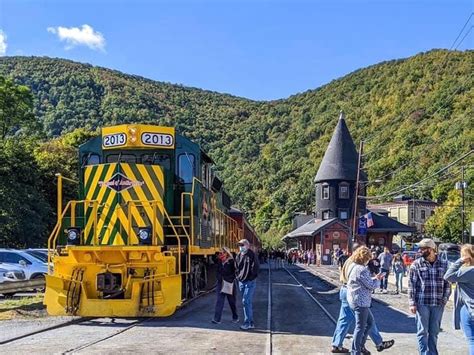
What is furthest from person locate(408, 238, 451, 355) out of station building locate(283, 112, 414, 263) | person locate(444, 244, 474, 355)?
station building locate(283, 112, 414, 263)

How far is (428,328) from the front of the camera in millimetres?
7879

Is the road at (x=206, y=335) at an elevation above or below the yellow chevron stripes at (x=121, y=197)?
below

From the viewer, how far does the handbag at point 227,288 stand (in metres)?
12.7

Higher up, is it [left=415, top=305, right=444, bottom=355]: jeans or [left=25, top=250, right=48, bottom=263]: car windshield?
[left=25, top=250, right=48, bottom=263]: car windshield

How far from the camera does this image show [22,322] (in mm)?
12422

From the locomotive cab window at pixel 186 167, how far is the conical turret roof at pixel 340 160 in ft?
206

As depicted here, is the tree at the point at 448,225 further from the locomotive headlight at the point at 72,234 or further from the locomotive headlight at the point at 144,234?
the locomotive headlight at the point at 72,234

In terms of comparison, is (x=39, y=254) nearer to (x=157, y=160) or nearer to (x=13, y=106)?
(x=157, y=160)

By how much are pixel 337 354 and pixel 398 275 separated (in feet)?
48.6

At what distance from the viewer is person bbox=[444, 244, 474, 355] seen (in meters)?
7.02

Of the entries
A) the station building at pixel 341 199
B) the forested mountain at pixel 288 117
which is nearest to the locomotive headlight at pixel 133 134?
the station building at pixel 341 199

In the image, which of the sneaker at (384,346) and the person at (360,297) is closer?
the person at (360,297)

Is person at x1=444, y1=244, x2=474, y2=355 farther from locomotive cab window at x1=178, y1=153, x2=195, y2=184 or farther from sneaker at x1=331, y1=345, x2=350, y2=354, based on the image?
locomotive cab window at x1=178, y1=153, x2=195, y2=184

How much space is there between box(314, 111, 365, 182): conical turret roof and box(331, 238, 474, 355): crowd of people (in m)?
67.9
